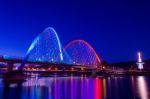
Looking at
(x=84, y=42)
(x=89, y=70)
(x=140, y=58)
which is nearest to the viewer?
(x=84, y=42)

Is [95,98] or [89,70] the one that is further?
[89,70]

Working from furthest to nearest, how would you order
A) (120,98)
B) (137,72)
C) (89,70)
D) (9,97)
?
(137,72) → (89,70) → (9,97) → (120,98)

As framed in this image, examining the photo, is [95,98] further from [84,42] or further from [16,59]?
[84,42]

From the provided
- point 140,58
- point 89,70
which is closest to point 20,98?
point 89,70

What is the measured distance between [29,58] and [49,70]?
15.4 metres

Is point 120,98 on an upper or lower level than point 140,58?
lower

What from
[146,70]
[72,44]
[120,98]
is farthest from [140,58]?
[120,98]

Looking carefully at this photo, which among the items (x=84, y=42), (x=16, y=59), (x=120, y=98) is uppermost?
(x=84, y=42)

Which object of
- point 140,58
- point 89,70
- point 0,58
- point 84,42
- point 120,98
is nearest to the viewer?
point 120,98

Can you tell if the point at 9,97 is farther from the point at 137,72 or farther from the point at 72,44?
the point at 137,72

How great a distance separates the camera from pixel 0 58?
6022cm

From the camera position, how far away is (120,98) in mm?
30875

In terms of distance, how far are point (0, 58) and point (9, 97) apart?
90.7 feet

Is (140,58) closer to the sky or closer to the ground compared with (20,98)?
closer to the sky
